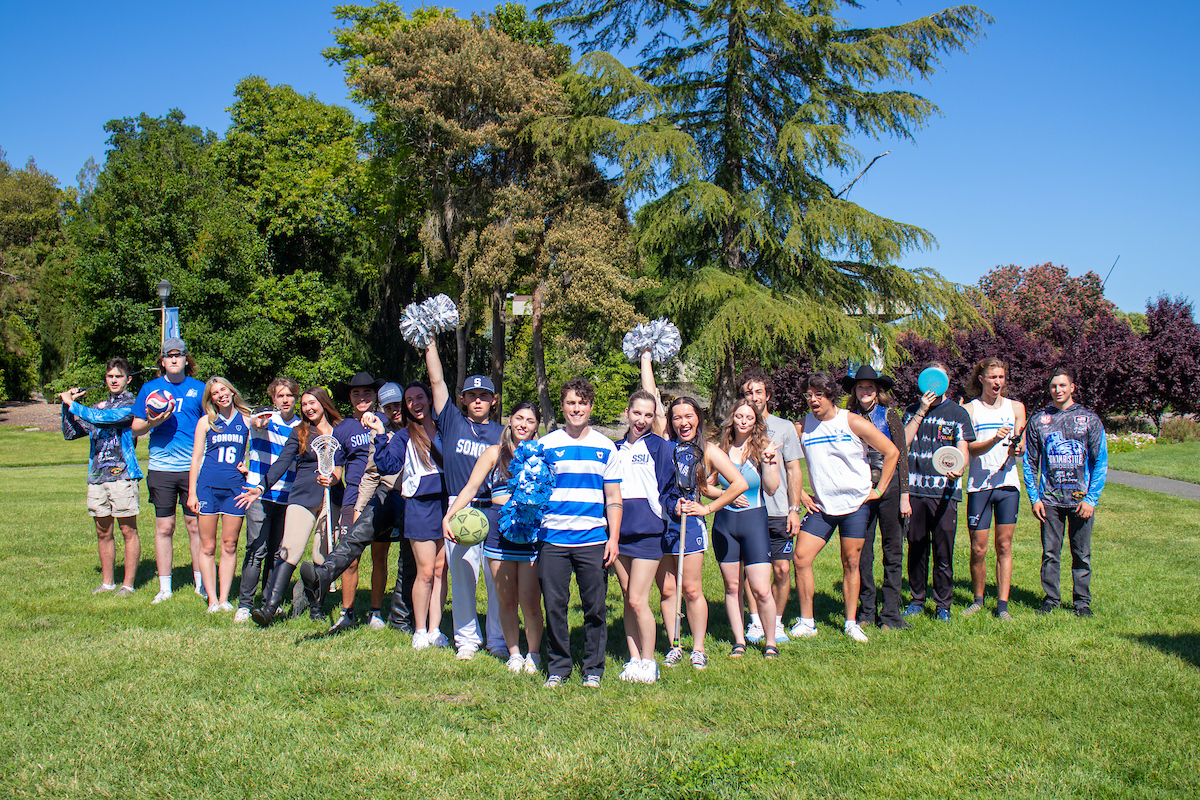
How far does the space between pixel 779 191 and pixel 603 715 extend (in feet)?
59.8

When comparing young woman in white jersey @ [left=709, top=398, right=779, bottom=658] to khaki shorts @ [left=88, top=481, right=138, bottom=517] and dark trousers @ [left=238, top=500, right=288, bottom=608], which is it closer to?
dark trousers @ [left=238, top=500, right=288, bottom=608]

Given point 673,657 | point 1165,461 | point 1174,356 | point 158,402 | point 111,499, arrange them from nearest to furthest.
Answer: point 673,657 → point 158,402 → point 111,499 → point 1165,461 → point 1174,356

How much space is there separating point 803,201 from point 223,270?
22587mm

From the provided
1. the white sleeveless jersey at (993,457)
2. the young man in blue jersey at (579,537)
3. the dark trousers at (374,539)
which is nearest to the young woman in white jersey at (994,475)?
the white sleeveless jersey at (993,457)

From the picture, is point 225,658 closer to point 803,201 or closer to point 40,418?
point 803,201

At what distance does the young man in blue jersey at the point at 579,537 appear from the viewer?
4.79 metres

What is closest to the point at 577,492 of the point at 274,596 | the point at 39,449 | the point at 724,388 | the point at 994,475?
the point at 274,596

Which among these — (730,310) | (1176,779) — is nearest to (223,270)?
(730,310)

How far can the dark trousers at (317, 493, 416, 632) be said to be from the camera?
5.66m

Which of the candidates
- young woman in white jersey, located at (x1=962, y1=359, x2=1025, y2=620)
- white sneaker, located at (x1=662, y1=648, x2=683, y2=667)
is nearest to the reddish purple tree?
young woman in white jersey, located at (x1=962, y1=359, x2=1025, y2=620)

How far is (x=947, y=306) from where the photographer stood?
20.7m

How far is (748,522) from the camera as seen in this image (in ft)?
17.4

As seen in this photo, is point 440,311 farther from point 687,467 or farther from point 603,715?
point 603,715

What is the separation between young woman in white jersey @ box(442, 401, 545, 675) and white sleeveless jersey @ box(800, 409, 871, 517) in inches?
85.0
